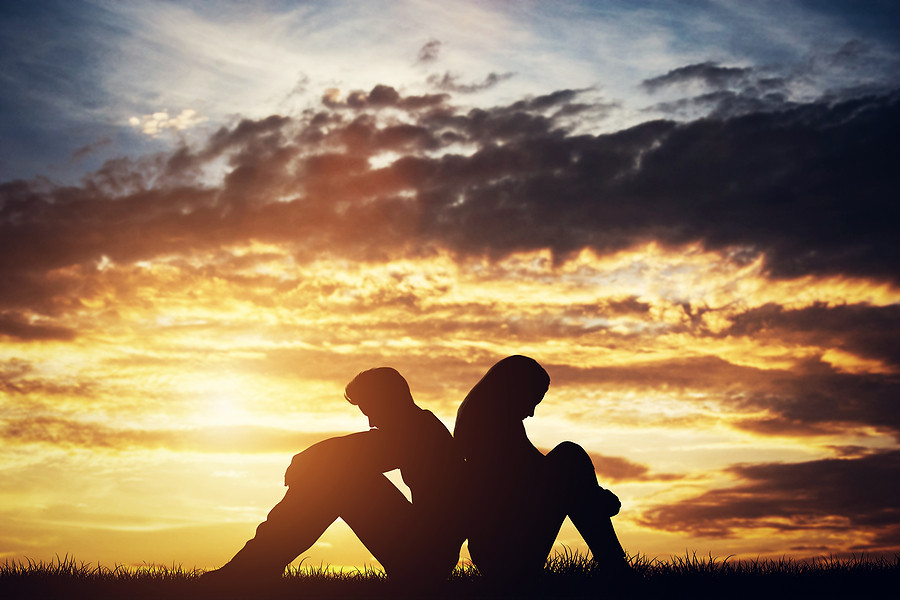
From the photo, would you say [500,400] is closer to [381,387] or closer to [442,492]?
[442,492]

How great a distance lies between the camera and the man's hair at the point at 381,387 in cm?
769

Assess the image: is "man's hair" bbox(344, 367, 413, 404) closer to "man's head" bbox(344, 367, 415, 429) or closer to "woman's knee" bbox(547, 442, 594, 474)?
"man's head" bbox(344, 367, 415, 429)

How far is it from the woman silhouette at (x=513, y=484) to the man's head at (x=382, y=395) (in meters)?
0.77

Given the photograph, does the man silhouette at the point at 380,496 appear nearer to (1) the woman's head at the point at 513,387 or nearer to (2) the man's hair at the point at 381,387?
(2) the man's hair at the point at 381,387

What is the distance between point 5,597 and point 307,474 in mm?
3859

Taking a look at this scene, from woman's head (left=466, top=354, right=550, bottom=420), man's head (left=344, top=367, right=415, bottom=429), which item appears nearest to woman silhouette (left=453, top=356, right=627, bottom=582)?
woman's head (left=466, top=354, right=550, bottom=420)

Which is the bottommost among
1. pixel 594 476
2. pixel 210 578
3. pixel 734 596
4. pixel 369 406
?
pixel 734 596

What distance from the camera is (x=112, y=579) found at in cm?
921

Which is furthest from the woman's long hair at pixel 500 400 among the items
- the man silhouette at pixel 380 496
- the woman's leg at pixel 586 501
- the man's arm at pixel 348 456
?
the man's arm at pixel 348 456

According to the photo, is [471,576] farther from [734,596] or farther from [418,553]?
[734,596]

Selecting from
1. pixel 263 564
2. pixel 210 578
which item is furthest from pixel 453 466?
pixel 210 578

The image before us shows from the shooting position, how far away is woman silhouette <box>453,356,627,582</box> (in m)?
8.00

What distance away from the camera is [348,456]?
7773 millimetres

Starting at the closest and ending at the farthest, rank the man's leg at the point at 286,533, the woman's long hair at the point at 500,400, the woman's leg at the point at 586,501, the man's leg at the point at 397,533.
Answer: the man's leg at the point at 286,533
the man's leg at the point at 397,533
the woman's long hair at the point at 500,400
the woman's leg at the point at 586,501
